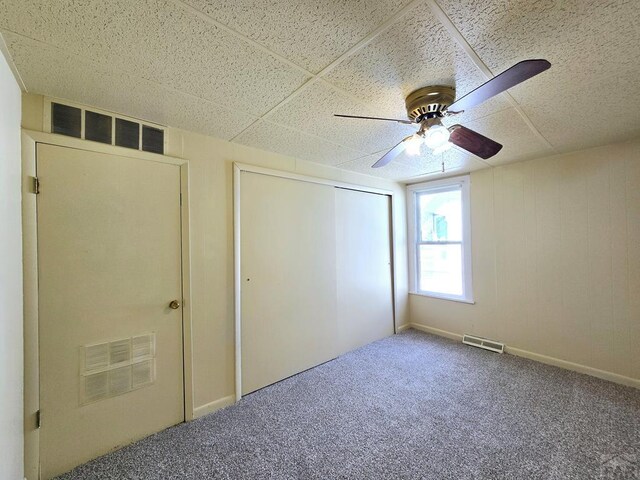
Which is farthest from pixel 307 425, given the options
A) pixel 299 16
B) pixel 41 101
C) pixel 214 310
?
pixel 41 101

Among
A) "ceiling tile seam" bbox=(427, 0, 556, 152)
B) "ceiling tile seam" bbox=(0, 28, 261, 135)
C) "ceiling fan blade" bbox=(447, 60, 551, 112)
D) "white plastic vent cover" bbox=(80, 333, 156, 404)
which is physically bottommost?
"white plastic vent cover" bbox=(80, 333, 156, 404)

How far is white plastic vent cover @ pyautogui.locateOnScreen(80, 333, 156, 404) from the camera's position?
1.67 metres

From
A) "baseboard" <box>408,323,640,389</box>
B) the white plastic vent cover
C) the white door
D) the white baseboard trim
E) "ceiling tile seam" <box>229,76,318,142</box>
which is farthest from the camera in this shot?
"baseboard" <box>408,323,640,389</box>

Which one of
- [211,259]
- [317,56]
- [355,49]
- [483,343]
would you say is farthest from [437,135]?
[483,343]

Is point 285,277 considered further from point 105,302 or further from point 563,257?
point 563,257

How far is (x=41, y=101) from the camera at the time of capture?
1.55m

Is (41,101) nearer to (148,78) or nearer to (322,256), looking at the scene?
(148,78)

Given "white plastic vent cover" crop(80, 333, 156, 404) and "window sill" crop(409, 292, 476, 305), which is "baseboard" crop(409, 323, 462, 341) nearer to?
"window sill" crop(409, 292, 476, 305)

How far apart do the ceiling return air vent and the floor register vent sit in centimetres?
390

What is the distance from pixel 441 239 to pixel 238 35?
3.49m

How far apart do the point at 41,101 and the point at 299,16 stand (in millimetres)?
1629

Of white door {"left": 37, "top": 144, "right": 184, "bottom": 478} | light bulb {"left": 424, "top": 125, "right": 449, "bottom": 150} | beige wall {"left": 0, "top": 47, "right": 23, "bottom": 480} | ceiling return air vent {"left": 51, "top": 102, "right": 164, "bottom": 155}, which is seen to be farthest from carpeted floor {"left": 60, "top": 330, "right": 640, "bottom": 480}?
ceiling return air vent {"left": 51, "top": 102, "right": 164, "bottom": 155}

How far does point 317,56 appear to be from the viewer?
1.25m

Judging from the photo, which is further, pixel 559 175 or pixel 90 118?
pixel 559 175
